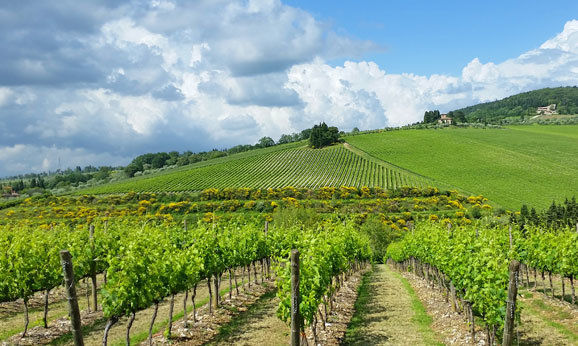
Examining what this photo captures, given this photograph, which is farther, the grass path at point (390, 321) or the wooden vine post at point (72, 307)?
the grass path at point (390, 321)

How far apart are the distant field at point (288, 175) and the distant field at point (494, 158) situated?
6110 millimetres

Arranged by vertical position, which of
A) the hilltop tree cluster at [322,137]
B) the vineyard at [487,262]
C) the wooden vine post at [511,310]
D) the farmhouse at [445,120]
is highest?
the farmhouse at [445,120]

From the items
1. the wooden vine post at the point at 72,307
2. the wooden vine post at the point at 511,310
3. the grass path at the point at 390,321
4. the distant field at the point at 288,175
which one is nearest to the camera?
the wooden vine post at the point at 72,307

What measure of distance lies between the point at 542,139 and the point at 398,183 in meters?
50.6

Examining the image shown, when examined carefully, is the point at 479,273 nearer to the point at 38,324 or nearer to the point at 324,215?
the point at 38,324

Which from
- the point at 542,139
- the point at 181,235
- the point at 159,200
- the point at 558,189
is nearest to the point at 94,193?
the point at 159,200

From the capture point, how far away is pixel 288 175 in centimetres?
8500

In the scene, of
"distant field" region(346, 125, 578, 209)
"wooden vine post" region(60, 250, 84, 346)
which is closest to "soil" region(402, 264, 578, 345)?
"wooden vine post" region(60, 250, 84, 346)

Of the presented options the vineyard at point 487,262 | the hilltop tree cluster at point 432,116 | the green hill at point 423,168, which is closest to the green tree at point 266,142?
the green hill at point 423,168

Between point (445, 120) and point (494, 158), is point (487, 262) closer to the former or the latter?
point (494, 158)

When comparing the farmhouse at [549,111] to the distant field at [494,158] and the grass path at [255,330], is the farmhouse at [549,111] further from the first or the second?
the grass path at [255,330]

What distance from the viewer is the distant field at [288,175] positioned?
77000 mm

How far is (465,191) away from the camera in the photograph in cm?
6788

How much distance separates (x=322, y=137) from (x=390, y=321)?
308 feet
